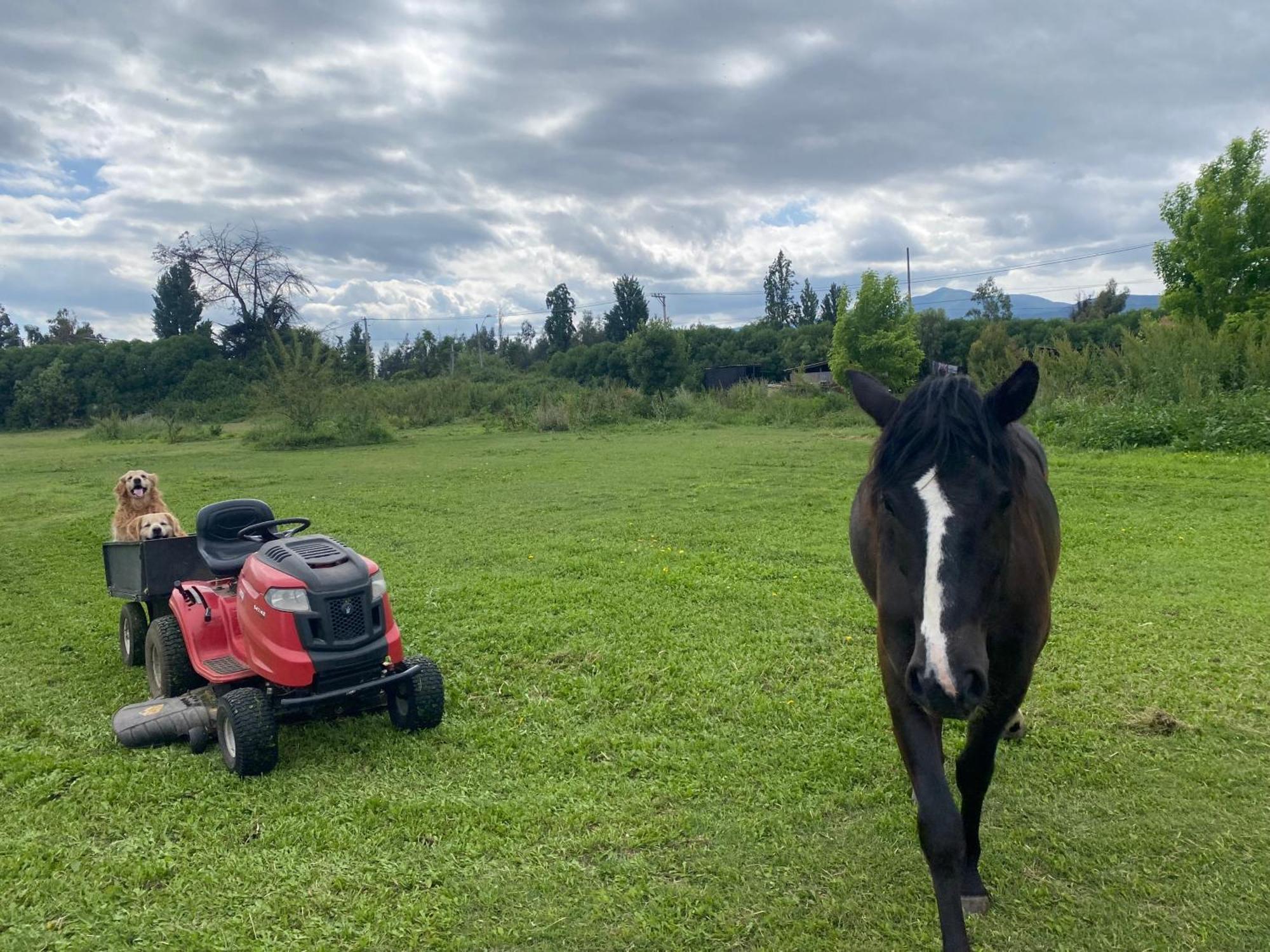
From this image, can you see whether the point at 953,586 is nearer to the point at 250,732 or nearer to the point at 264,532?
the point at 250,732

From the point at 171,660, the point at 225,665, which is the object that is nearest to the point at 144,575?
the point at 171,660

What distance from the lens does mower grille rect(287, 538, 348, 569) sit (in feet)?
13.4

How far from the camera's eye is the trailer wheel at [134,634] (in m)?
5.45

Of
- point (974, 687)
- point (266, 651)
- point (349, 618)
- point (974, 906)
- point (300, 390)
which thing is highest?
Result: point (300, 390)

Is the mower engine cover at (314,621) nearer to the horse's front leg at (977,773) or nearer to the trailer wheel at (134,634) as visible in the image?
the trailer wheel at (134,634)

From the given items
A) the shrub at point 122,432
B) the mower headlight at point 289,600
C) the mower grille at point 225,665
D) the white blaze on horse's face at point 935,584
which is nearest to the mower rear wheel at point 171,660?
the mower grille at point 225,665

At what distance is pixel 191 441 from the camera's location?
2792 centimetres

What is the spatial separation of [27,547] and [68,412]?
40.3m

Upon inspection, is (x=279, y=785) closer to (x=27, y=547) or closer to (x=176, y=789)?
(x=176, y=789)

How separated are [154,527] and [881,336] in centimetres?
2900

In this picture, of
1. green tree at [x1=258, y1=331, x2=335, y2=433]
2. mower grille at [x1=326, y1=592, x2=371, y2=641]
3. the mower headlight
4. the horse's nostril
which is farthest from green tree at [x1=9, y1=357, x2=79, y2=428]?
the horse's nostril

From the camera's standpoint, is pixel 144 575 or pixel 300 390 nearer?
pixel 144 575

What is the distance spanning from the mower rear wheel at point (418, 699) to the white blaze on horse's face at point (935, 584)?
2.81m

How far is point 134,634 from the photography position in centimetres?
545
